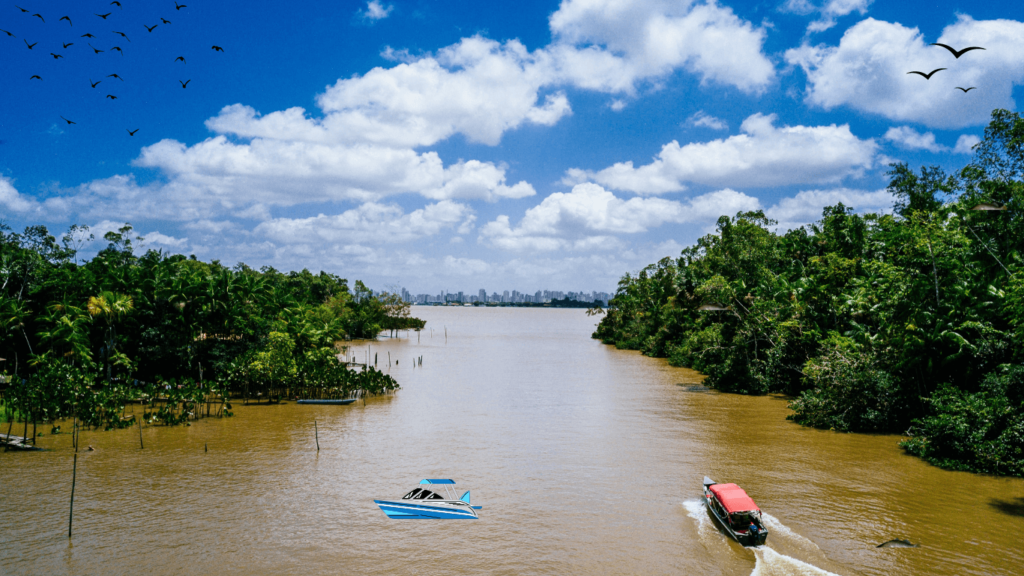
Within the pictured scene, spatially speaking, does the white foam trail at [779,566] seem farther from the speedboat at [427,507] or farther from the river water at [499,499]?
the speedboat at [427,507]

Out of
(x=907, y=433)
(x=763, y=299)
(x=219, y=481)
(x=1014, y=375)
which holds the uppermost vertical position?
(x=763, y=299)

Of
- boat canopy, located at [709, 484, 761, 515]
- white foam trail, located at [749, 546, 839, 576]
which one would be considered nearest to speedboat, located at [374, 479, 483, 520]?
boat canopy, located at [709, 484, 761, 515]

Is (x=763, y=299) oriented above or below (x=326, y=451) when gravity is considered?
above

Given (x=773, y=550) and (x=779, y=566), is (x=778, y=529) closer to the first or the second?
(x=773, y=550)

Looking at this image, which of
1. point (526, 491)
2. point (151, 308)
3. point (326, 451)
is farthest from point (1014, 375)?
point (151, 308)

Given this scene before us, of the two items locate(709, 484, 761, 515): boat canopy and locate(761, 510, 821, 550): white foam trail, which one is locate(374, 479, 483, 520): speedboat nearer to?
locate(709, 484, 761, 515): boat canopy

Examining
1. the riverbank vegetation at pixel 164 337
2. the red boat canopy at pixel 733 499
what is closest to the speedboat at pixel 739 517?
the red boat canopy at pixel 733 499

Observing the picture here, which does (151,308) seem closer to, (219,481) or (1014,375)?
(219,481)

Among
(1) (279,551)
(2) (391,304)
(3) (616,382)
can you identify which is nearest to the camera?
(1) (279,551)
